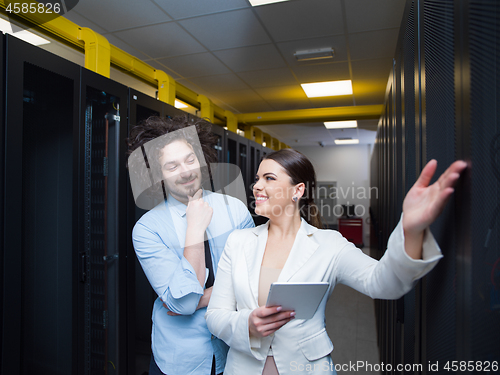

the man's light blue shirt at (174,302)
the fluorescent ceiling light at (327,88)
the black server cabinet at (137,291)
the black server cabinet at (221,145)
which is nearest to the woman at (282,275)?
the man's light blue shirt at (174,302)

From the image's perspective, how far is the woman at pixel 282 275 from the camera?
99 cm

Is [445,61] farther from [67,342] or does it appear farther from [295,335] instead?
[67,342]

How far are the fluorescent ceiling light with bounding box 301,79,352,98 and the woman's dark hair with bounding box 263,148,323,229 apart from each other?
3.23m

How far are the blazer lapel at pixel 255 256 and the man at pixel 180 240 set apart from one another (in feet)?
0.70

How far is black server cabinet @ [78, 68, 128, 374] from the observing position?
67.0 inches

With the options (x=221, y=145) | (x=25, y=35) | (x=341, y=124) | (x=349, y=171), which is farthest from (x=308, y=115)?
(x=349, y=171)

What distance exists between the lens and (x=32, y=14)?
1697 millimetres

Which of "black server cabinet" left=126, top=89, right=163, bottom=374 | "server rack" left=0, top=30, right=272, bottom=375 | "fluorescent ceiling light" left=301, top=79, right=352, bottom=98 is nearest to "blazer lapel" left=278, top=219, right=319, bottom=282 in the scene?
"server rack" left=0, top=30, right=272, bottom=375

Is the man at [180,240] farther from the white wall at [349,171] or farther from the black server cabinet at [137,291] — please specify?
the white wall at [349,171]

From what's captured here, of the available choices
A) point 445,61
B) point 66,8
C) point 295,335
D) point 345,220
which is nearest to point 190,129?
point 295,335

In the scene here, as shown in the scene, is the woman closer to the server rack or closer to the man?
the man

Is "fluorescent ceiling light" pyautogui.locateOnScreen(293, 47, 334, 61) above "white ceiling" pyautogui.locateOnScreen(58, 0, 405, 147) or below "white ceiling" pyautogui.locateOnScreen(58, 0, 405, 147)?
below

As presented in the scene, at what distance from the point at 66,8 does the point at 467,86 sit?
2850 millimetres

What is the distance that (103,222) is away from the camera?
1.91m
